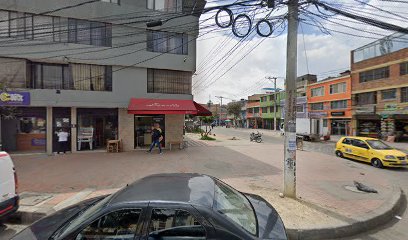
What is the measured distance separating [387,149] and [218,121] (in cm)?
7625

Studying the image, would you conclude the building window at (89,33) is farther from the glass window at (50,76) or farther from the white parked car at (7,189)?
the white parked car at (7,189)

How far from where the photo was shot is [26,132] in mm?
13766

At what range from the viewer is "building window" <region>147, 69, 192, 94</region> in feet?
49.1

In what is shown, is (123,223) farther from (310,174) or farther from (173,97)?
(173,97)

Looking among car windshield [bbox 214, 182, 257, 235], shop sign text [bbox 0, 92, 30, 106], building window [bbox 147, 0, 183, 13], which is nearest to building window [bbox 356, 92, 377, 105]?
building window [bbox 147, 0, 183, 13]

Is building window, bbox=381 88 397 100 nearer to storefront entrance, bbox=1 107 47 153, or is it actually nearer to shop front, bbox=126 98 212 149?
shop front, bbox=126 98 212 149

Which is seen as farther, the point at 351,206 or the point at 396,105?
the point at 396,105

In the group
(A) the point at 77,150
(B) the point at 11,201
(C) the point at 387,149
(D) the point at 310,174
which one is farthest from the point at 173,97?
(C) the point at 387,149

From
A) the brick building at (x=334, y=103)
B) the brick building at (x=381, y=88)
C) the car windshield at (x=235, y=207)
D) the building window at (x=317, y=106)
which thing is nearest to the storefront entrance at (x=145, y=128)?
the car windshield at (x=235, y=207)

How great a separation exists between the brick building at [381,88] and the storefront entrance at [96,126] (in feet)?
85.5

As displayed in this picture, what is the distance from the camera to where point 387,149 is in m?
11.8

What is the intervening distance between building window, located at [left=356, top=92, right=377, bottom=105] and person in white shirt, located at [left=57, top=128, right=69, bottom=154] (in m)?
31.5

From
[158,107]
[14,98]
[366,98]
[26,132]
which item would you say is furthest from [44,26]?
[366,98]

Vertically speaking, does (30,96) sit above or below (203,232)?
above
